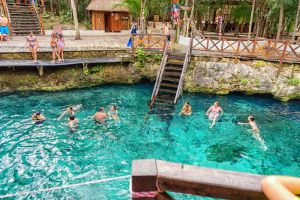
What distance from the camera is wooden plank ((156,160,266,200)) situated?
1.72 m

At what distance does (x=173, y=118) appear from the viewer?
1194cm

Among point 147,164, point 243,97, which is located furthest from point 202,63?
point 147,164

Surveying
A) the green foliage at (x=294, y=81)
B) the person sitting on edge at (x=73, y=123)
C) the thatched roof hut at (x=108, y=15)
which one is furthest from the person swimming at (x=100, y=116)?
the thatched roof hut at (x=108, y=15)

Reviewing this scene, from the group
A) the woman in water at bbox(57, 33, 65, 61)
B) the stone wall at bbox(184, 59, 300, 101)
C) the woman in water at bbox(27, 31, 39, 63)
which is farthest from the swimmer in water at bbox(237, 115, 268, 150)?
the woman in water at bbox(27, 31, 39, 63)

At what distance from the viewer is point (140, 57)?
15258 mm

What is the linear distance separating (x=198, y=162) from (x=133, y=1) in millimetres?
17959

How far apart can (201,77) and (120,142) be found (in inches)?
312

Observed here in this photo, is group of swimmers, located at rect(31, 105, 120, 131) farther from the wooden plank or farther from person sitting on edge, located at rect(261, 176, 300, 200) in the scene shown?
person sitting on edge, located at rect(261, 176, 300, 200)

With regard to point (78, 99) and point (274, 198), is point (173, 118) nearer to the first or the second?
point (78, 99)

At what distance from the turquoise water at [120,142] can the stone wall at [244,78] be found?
1.11m

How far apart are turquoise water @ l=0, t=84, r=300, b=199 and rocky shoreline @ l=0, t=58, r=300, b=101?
96 centimetres

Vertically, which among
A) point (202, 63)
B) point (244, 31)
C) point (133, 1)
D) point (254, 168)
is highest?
point (133, 1)

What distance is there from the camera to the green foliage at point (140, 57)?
598 inches

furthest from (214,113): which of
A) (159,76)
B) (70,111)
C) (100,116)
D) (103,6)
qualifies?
(103,6)
